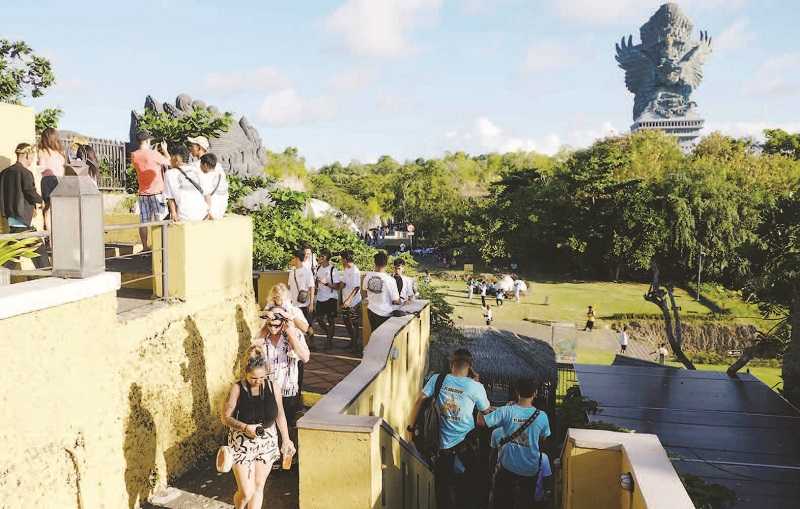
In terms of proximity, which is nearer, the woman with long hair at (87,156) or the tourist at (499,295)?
the woman with long hair at (87,156)

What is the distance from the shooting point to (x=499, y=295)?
1395 inches

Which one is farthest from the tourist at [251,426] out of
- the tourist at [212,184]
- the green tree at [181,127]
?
the green tree at [181,127]

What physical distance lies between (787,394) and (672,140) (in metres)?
49.9

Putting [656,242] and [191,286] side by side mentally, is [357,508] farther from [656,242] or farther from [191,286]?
[656,242]

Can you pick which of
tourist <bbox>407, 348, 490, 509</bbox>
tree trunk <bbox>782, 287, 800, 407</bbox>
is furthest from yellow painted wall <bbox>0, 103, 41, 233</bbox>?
tree trunk <bbox>782, 287, 800, 407</bbox>

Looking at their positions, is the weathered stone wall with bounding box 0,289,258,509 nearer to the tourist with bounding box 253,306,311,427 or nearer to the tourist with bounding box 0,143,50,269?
the tourist with bounding box 253,306,311,427

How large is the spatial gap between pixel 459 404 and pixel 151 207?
4.81 m

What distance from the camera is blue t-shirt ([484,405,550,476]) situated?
4973 mm

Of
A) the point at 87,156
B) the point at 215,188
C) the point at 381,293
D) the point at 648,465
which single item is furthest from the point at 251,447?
the point at 87,156

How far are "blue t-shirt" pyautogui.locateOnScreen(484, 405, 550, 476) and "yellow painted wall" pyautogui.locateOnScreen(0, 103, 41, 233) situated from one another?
5959mm

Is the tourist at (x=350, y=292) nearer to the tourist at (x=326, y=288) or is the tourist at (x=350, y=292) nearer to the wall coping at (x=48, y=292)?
the tourist at (x=326, y=288)

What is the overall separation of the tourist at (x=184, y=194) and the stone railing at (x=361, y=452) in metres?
2.36

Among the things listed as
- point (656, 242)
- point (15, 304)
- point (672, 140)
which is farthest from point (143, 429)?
point (672, 140)

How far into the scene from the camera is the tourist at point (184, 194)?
6.63 metres
